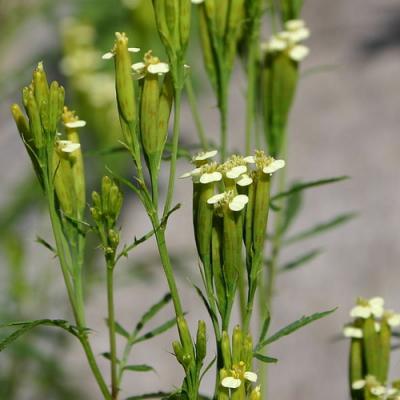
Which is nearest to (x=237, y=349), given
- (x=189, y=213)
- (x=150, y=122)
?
(x=150, y=122)

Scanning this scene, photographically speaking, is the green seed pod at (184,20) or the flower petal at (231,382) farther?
the green seed pod at (184,20)

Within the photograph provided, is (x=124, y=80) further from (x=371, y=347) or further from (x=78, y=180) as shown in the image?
(x=371, y=347)

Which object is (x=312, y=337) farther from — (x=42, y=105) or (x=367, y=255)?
(x=42, y=105)

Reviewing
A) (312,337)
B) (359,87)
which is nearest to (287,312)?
(312,337)

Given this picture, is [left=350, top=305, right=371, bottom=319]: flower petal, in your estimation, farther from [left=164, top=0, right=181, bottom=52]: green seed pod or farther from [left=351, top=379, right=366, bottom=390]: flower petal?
[left=164, top=0, right=181, bottom=52]: green seed pod

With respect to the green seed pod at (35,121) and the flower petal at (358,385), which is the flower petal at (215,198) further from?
the flower petal at (358,385)

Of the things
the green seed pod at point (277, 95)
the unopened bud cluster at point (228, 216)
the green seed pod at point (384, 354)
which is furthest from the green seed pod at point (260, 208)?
the green seed pod at point (277, 95)
